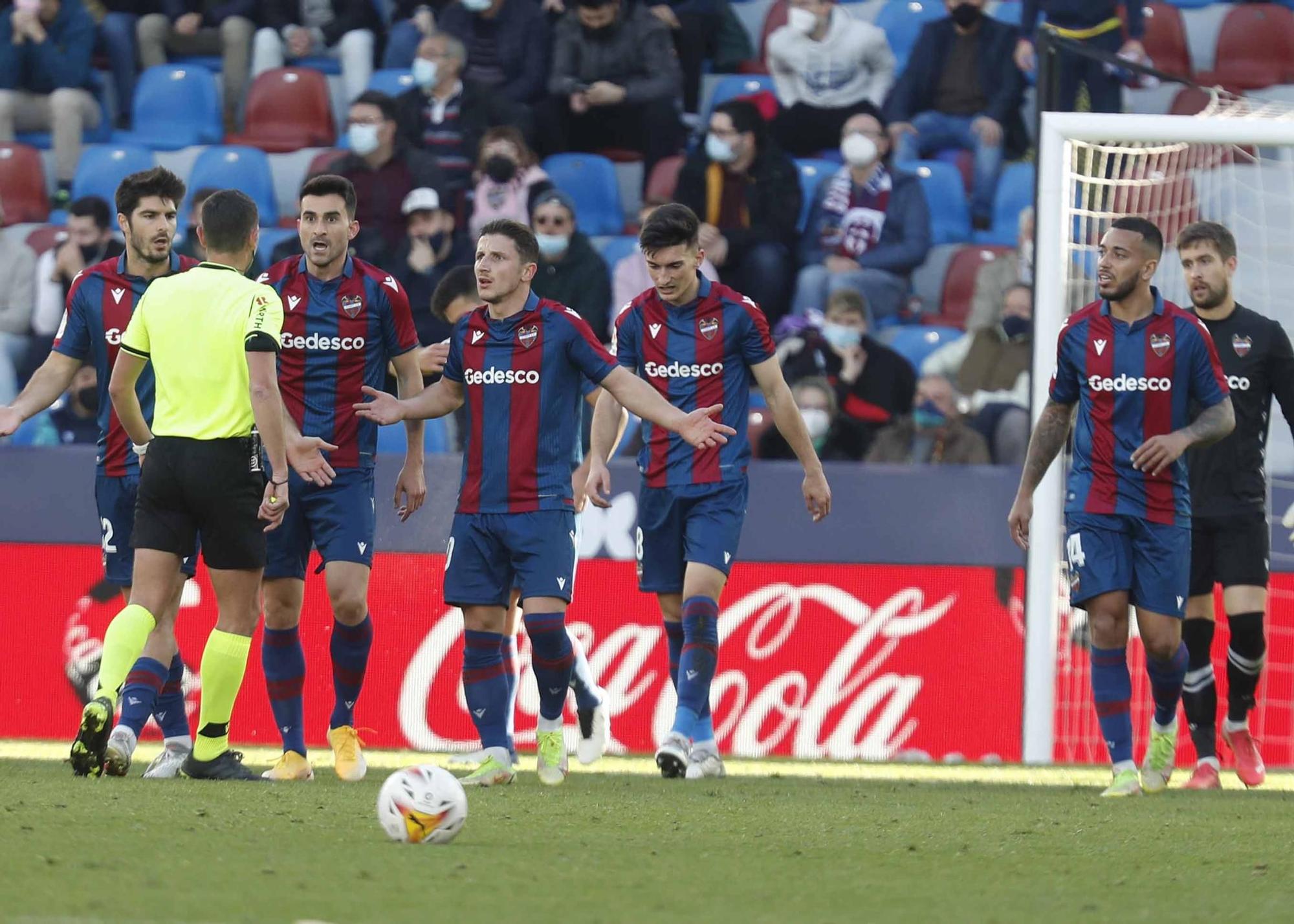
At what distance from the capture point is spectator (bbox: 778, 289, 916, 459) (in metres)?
10.4

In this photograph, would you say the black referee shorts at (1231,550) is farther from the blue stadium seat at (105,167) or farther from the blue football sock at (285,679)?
the blue stadium seat at (105,167)

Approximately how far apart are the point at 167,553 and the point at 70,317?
3.81ft

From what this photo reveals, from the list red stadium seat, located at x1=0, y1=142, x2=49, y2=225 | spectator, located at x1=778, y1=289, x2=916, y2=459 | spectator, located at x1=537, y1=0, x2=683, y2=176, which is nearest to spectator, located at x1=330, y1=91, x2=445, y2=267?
spectator, located at x1=537, y1=0, x2=683, y2=176

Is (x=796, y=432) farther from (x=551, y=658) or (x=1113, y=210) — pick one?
(x=1113, y=210)

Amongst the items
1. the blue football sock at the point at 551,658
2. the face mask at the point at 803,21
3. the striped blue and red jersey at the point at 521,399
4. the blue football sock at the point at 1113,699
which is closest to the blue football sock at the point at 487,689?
the blue football sock at the point at 551,658

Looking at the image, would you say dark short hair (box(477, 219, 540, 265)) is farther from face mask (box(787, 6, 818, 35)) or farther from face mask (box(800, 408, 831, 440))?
face mask (box(787, 6, 818, 35))

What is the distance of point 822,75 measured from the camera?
12.8 metres

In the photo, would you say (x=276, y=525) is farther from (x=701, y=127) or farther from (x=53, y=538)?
(x=701, y=127)

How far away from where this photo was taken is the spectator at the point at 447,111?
1224 centimetres

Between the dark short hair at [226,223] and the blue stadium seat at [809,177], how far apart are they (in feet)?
19.5

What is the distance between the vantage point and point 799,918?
361cm

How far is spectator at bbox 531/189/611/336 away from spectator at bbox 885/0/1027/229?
8.25 ft

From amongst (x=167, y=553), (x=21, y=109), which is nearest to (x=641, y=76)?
(x=21, y=109)

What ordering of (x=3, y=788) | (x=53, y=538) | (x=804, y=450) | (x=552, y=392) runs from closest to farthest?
(x=3, y=788) → (x=552, y=392) → (x=804, y=450) → (x=53, y=538)
